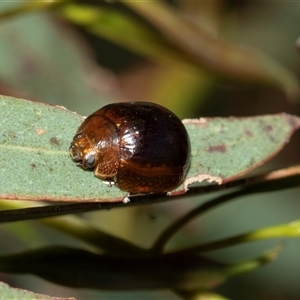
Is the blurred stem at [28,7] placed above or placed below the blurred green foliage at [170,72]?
below

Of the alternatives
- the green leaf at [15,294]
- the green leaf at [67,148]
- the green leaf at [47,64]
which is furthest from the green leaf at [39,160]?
the green leaf at [47,64]

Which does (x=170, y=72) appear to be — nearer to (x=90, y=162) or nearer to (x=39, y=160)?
(x=90, y=162)

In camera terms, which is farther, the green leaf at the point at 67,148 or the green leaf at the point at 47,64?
the green leaf at the point at 47,64

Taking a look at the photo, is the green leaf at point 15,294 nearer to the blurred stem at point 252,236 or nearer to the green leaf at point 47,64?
the blurred stem at point 252,236

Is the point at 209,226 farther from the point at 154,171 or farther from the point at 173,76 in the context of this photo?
the point at 154,171

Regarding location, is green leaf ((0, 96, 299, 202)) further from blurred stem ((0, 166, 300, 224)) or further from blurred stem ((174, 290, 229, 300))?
blurred stem ((174, 290, 229, 300))

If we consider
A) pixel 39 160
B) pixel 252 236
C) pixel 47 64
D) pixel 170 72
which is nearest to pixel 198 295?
pixel 252 236
